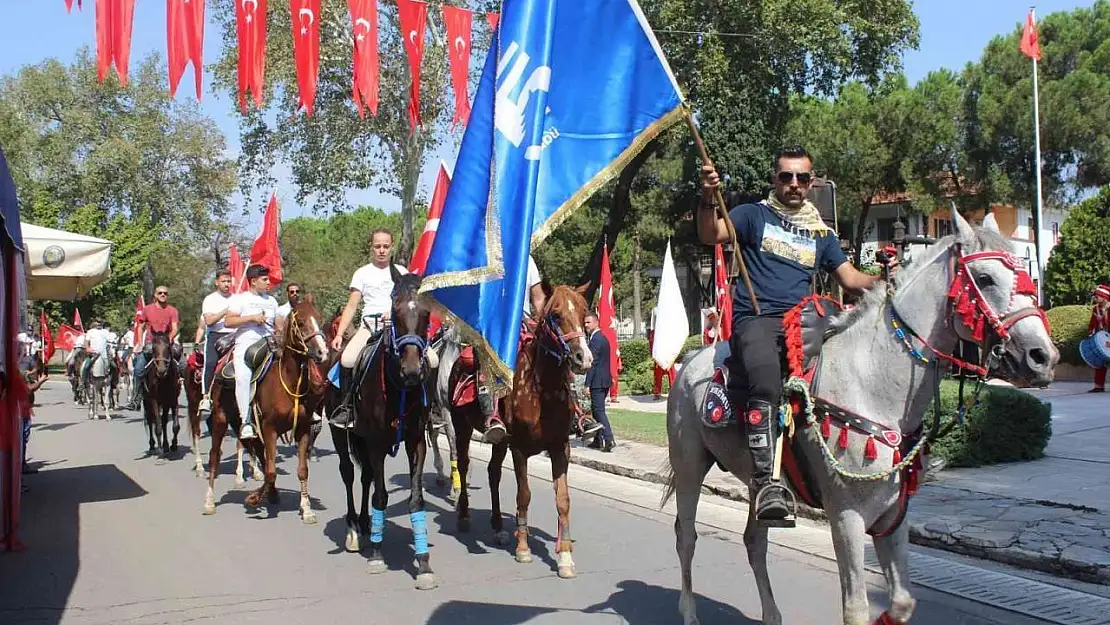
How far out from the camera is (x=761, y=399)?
15.3 ft

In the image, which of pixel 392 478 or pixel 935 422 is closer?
pixel 935 422

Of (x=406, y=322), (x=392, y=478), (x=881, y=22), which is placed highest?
(x=881, y=22)

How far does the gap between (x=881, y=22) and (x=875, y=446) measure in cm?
2670

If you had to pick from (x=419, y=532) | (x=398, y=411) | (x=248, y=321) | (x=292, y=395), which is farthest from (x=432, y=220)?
(x=419, y=532)

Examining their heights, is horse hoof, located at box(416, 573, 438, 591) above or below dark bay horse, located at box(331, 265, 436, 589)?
below

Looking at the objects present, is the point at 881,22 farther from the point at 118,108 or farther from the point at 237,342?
the point at 118,108

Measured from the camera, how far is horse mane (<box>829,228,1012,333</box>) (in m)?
4.20

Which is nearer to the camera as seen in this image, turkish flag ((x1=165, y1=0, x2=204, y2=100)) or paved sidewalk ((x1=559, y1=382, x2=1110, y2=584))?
paved sidewalk ((x1=559, y1=382, x2=1110, y2=584))

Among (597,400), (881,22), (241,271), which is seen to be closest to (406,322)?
(597,400)

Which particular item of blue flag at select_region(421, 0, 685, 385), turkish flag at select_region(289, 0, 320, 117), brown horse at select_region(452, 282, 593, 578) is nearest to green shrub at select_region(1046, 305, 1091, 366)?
turkish flag at select_region(289, 0, 320, 117)

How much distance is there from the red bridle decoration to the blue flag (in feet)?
5.68

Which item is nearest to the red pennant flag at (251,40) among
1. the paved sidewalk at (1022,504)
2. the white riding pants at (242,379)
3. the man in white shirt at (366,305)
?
the white riding pants at (242,379)

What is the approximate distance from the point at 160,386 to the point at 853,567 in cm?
1306

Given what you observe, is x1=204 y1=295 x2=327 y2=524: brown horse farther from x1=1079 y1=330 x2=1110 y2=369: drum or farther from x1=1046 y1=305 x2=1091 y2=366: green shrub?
x1=1046 y1=305 x2=1091 y2=366: green shrub
